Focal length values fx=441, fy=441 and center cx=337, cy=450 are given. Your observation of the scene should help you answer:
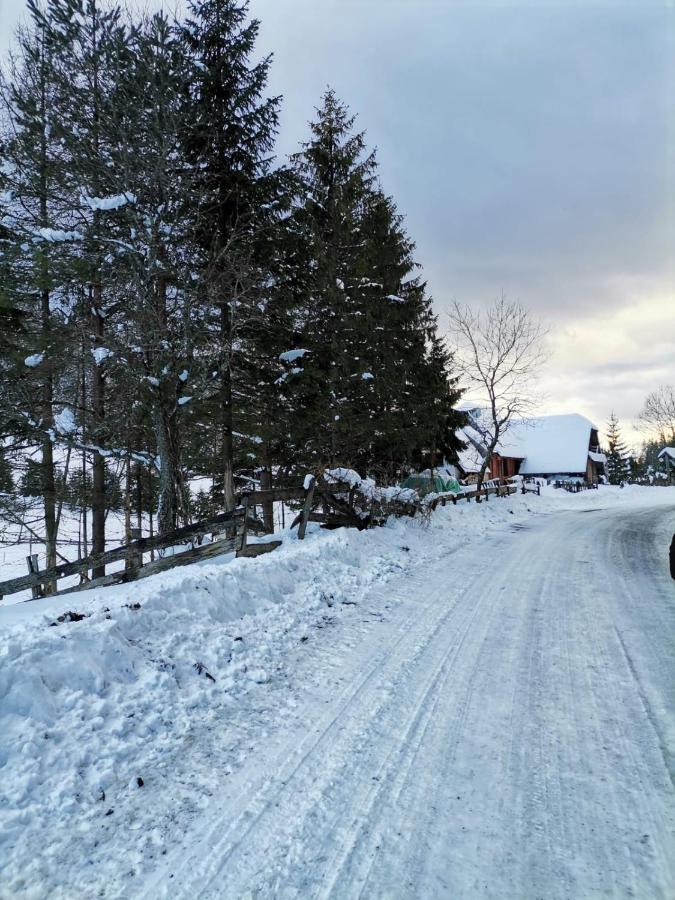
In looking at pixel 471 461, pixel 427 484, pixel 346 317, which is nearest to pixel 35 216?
pixel 346 317

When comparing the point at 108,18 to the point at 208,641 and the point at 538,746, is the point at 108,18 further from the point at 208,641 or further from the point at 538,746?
the point at 538,746

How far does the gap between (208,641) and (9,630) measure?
5.73 feet

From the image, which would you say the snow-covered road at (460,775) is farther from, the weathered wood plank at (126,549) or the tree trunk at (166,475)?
the tree trunk at (166,475)

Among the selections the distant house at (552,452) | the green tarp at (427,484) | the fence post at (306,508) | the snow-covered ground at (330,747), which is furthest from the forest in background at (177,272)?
the distant house at (552,452)

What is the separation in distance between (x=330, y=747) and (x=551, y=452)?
166 feet

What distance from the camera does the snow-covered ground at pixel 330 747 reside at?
213 cm

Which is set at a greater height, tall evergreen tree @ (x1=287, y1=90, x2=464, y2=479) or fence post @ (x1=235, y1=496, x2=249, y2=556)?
tall evergreen tree @ (x1=287, y1=90, x2=464, y2=479)

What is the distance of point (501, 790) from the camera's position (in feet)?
8.54

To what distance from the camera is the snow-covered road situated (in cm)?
209

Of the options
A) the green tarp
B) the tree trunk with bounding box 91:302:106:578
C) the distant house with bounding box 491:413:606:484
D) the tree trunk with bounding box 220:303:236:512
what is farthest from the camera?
the distant house with bounding box 491:413:606:484

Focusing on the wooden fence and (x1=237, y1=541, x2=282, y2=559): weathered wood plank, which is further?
(x1=237, y1=541, x2=282, y2=559): weathered wood plank

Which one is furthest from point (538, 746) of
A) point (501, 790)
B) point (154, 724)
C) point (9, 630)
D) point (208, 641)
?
point (9, 630)

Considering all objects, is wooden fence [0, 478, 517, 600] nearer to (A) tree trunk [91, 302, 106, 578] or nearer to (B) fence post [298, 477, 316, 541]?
(B) fence post [298, 477, 316, 541]

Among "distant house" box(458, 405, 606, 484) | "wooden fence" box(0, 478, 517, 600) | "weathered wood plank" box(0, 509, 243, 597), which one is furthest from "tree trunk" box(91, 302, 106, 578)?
"distant house" box(458, 405, 606, 484)
